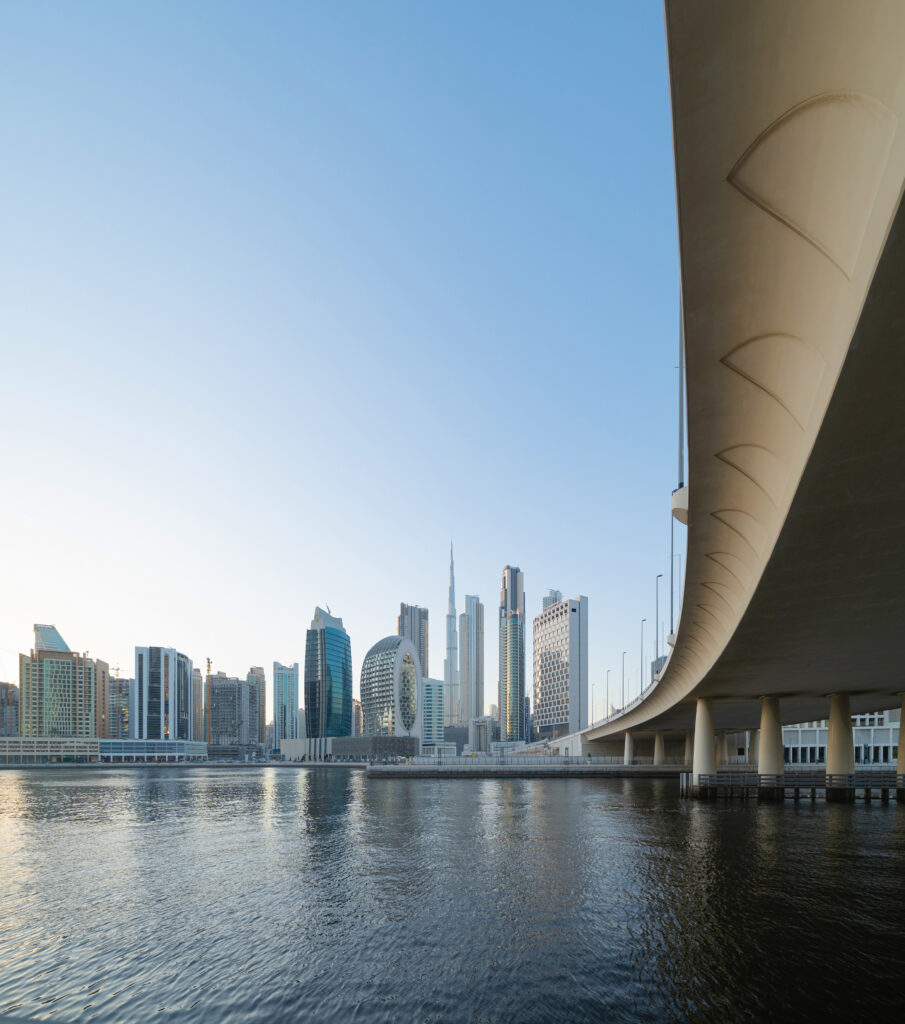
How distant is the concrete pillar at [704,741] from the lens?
53625mm

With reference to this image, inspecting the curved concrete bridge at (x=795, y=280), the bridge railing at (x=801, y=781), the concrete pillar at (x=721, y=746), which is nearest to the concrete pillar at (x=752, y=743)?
the concrete pillar at (x=721, y=746)

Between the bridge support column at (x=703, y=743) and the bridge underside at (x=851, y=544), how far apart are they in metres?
12.7

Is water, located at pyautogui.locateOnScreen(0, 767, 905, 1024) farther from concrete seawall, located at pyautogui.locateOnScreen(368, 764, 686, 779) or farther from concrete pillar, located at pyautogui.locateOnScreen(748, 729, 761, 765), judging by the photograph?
concrete pillar, located at pyautogui.locateOnScreen(748, 729, 761, 765)

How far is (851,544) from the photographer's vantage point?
52.4ft

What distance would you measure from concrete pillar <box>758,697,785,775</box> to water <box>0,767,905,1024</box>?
45.0 ft

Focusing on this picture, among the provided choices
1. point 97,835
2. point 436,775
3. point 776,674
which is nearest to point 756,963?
point 776,674

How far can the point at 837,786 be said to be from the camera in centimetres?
5094

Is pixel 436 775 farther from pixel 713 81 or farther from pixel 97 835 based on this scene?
pixel 713 81

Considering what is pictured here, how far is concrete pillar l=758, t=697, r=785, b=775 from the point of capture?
5244 cm

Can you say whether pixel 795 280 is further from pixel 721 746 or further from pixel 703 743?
pixel 721 746

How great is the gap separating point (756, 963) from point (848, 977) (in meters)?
1.70

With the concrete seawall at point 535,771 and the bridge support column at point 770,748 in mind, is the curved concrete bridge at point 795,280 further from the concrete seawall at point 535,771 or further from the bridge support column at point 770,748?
the concrete seawall at point 535,771

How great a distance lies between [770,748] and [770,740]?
59 cm

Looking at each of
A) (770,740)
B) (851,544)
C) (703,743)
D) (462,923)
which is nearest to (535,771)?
(703,743)
